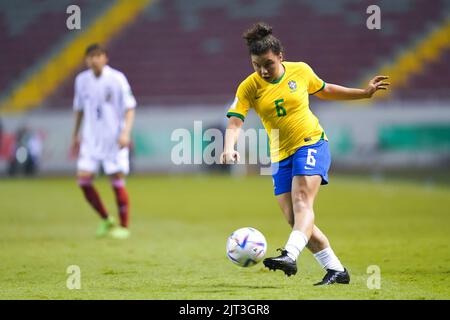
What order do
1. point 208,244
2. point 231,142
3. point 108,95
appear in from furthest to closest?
point 108,95, point 208,244, point 231,142

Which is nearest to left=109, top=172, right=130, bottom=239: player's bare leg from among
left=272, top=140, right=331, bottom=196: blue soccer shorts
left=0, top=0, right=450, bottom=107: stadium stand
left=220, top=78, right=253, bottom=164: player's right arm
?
left=272, top=140, right=331, bottom=196: blue soccer shorts

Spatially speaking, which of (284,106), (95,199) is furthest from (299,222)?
(95,199)

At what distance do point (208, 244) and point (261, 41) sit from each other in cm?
430

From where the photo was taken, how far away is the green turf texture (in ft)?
22.8

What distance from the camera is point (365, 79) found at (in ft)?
102

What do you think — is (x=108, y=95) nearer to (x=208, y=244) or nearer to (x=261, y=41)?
(x=208, y=244)

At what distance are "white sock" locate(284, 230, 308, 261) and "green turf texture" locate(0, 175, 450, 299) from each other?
29cm

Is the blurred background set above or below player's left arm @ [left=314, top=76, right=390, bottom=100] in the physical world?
above

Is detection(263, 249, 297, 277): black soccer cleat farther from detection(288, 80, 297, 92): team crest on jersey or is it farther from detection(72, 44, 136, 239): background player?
detection(72, 44, 136, 239): background player

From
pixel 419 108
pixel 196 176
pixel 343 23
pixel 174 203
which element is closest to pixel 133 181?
pixel 196 176

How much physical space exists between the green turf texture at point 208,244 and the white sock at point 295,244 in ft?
0.96

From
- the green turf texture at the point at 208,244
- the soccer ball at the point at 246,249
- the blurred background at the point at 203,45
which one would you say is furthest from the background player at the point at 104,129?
the blurred background at the point at 203,45

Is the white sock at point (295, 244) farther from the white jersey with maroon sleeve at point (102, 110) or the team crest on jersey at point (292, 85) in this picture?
the white jersey with maroon sleeve at point (102, 110)

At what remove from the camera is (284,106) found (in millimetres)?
7105
